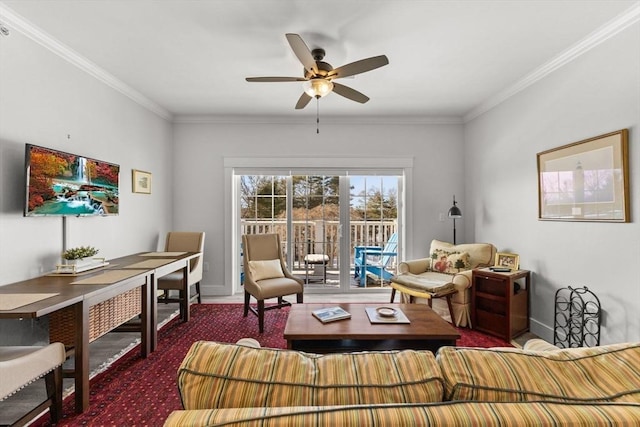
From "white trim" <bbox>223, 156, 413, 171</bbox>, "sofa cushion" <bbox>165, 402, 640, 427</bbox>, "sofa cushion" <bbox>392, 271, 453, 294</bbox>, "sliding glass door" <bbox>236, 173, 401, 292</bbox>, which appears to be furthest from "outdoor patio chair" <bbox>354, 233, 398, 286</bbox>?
"sofa cushion" <bbox>165, 402, 640, 427</bbox>

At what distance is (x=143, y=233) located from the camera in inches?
142

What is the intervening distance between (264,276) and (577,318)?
2903 mm

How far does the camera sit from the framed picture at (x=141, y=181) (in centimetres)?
344

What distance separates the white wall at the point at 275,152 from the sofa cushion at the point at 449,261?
56 cm

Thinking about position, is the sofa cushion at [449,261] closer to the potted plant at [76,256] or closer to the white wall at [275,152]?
the white wall at [275,152]

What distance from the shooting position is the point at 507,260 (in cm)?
323

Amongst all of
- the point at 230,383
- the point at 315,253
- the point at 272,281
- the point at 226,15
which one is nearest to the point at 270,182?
the point at 315,253

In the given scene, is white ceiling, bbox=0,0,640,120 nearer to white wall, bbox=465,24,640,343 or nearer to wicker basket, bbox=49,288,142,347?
white wall, bbox=465,24,640,343

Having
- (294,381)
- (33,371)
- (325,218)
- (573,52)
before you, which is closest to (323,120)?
(325,218)

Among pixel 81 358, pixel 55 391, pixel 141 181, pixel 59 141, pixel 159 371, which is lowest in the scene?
pixel 159 371

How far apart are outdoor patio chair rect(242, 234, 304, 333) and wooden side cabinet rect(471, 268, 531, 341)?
1.83 m

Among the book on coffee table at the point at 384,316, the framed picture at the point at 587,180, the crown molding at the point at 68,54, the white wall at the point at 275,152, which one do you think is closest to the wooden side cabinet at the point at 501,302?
the framed picture at the point at 587,180

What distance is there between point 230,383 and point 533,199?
3.34m

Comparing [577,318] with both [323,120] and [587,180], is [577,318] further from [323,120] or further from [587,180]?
[323,120]
